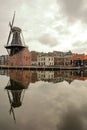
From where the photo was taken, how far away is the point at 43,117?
1323 centimetres

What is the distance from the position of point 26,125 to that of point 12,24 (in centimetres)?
9364

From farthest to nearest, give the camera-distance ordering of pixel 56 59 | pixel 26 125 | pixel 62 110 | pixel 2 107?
pixel 56 59, pixel 2 107, pixel 62 110, pixel 26 125

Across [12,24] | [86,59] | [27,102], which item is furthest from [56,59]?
[27,102]

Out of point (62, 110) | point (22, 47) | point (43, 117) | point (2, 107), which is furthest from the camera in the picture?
point (22, 47)

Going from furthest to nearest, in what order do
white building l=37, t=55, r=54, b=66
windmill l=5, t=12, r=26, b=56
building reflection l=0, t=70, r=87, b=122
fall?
white building l=37, t=55, r=54, b=66 → windmill l=5, t=12, r=26, b=56 → building reflection l=0, t=70, r=87, b=122

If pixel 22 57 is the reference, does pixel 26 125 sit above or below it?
below

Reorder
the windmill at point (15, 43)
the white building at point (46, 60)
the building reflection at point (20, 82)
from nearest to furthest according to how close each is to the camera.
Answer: the building reflection at point (20, 82) → the windmill at point (15, 43) → the white building at point (46, 60)

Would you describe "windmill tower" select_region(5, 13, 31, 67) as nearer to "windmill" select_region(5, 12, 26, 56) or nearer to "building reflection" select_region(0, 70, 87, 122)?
"windmill" select_region(5, 12, 26, 56)

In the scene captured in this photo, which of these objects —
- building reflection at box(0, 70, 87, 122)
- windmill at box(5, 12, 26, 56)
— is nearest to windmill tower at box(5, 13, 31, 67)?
windmill at box(5, 12, 26, 56)

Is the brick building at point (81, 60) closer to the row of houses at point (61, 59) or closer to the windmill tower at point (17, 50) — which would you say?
the row of houses at point (61, 59)

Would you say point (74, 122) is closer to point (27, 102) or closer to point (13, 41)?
point (27, 102)

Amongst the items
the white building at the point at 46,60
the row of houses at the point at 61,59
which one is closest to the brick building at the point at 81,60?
the row of houses at the point at 61,59

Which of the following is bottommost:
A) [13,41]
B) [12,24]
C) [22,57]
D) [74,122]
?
[74,122]

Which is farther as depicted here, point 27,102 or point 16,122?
point 27,102
